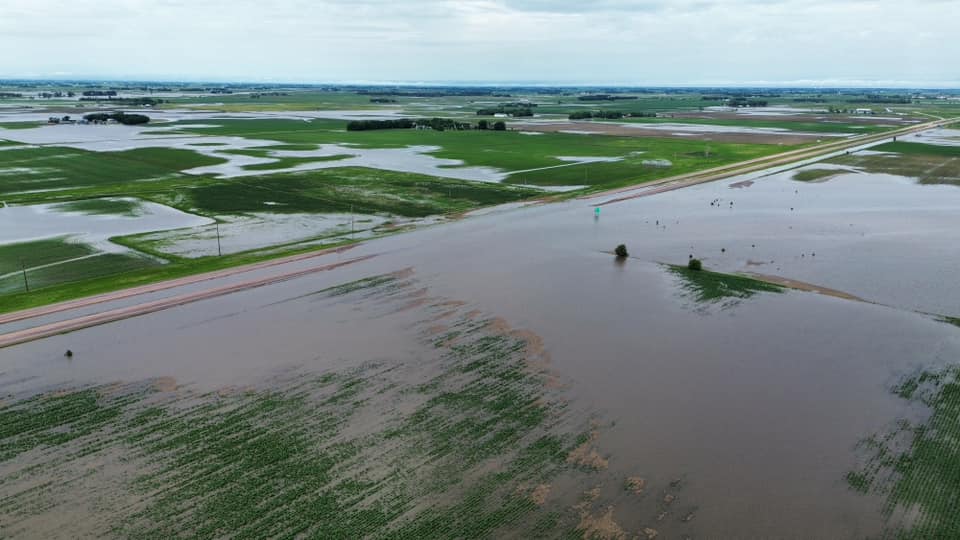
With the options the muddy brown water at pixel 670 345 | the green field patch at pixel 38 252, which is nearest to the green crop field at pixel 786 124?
the muddy brown water at pixel 670 345

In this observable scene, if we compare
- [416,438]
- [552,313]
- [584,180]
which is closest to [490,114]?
[584,180]

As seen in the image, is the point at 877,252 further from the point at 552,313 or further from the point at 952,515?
the point at 952,515

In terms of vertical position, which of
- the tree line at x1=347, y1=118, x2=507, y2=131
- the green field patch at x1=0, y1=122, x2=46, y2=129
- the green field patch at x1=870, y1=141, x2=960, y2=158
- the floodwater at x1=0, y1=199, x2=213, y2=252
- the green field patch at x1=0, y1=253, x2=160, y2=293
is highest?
the tree line at x1=347, y1=118, x2=507, y2=131

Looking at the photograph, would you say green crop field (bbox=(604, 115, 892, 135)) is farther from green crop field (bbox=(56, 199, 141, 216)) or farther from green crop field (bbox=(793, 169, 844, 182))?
green crop field (bbox=(56, 199, 141, 216))

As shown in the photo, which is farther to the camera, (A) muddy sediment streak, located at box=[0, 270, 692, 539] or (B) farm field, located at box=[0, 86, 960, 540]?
(B) farm field, located at box=[0, 86, 960, 540]

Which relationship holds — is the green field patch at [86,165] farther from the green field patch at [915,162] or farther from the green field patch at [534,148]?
the green field patch at [915,162]

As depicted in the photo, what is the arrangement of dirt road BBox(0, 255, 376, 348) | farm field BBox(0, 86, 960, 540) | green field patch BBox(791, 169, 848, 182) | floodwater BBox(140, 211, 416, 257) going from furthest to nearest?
green field patch BBox(791, 169, 848, 182)
floodwater BBox(140, 211, 416, 257)
dirt road BBox(0, 255, 376, 348)
farm field BBox(0, 86, 960, 540)

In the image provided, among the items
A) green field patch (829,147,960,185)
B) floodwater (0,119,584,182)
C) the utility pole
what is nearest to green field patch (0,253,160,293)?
the utility pole
